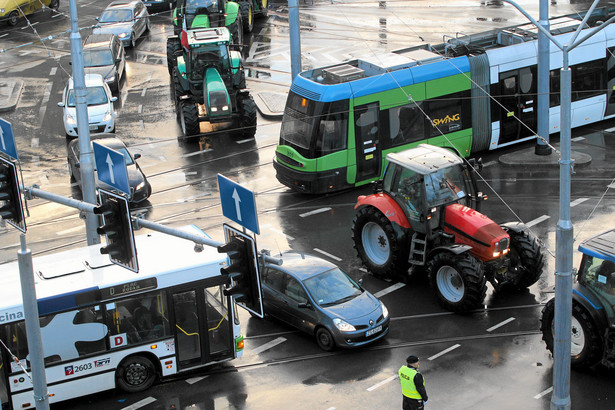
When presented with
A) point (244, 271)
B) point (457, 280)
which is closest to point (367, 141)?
point (457, 280)

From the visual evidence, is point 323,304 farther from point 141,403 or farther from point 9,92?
point 9,92

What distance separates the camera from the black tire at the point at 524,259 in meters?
18.0

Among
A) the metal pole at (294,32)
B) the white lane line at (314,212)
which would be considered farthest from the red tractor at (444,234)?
the metal pole at (294,32)

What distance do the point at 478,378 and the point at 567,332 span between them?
3.02 meters

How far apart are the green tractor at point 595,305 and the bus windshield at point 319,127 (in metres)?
9.82

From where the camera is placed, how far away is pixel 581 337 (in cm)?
1526

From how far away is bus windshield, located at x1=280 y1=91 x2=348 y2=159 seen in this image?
931 inches

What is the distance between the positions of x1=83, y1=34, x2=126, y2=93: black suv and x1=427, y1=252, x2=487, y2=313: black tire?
19.6 meters

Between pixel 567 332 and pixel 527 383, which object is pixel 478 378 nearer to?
pixel 527 383

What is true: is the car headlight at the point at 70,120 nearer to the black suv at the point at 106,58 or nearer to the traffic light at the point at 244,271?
the black suv at the point at 106,58

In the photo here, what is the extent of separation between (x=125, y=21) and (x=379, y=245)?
82.2 ft

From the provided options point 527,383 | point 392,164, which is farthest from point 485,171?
point 527,383

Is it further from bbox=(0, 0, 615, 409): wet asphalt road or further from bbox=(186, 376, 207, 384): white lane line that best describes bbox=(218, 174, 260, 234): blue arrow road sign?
bbox=(186, 376, 207, 384): white lane line

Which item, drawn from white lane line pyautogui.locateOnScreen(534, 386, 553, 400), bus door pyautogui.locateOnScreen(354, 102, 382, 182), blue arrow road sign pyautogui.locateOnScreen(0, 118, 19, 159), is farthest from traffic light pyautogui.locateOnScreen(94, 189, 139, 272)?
→ bus door pyautogui.locateOnScreen(354, 102, 382, 182)
